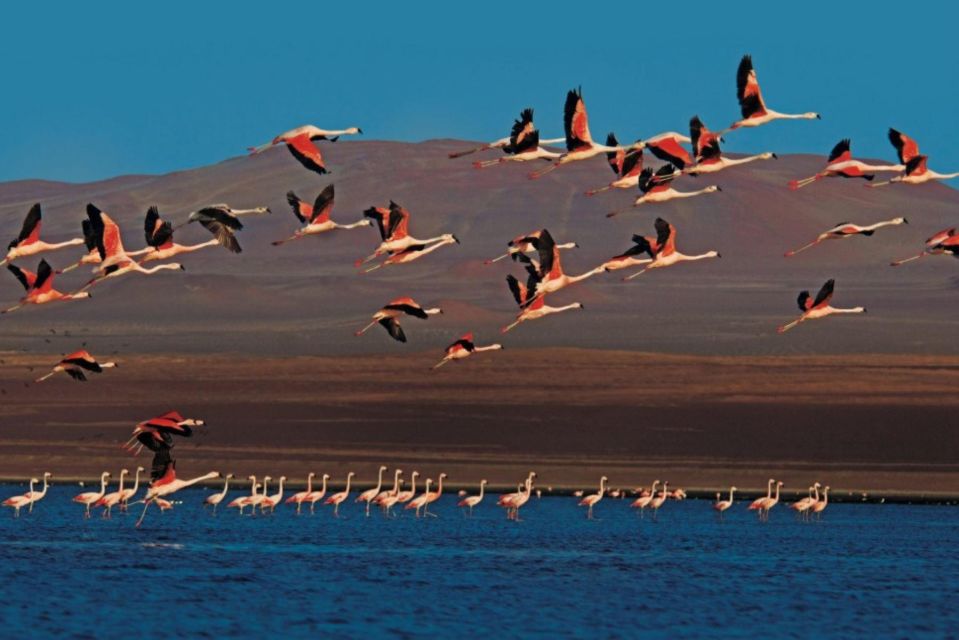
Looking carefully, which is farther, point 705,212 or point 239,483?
point 705,212

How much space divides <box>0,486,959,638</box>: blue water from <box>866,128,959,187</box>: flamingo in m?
5.98

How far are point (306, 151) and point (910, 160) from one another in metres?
9.70

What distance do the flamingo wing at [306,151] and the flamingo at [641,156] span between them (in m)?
4.66

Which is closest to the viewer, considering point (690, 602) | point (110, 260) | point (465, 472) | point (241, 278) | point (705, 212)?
point (690, 602)

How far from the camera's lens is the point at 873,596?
30.4 metres

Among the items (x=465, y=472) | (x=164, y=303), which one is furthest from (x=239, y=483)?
(x=164, y=303)

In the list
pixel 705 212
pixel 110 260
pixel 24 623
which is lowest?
pixel 24 623

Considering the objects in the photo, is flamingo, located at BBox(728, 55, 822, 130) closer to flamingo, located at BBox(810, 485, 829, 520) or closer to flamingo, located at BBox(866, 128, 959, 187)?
flamingo, located at BBox(866, 128, 959, 187)

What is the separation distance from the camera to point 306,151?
30203 millimetres

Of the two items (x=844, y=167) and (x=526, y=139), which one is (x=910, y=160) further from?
(x=526, y=139)

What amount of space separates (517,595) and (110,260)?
26.0 feet

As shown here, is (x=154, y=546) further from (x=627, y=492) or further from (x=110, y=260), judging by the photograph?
(x=627, y=492)

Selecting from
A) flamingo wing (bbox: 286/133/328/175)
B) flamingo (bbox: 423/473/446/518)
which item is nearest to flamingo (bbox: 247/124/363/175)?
flamingo wing (bbox: 286/133/328/175)

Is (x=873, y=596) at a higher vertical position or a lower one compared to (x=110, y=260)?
lower
